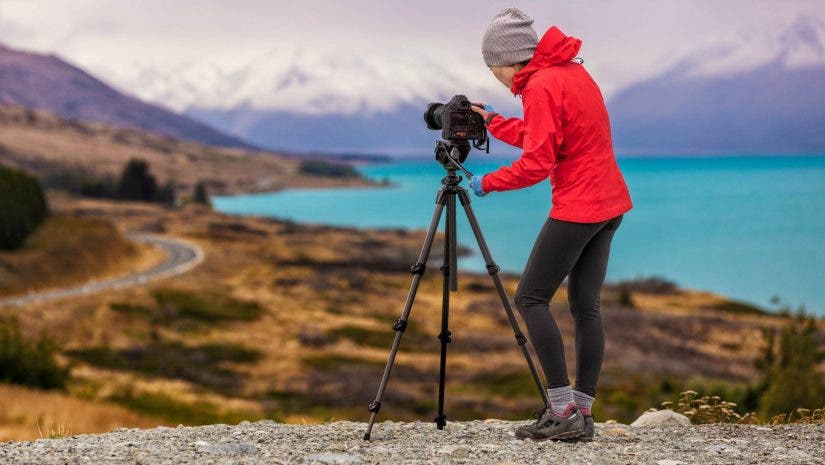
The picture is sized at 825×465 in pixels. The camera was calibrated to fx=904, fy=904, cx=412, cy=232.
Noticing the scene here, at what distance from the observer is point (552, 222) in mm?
6109

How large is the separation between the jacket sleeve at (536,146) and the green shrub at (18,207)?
68.8 meters

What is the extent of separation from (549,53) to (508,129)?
59cm

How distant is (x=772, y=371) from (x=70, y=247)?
2472 inches

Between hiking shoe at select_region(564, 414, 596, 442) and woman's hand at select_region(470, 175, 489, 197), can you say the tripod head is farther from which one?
hiking shoe at select_region(564, 414, 596, 442)

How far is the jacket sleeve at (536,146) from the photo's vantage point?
19.2 ft

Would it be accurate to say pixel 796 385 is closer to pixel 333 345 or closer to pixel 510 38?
pixel 510 38

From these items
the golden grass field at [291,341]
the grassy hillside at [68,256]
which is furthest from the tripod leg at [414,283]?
the grassy hillside at [68,256]

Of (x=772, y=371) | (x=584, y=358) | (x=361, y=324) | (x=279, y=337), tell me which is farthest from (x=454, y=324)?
(x=584, y=358)

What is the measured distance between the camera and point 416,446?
6.56m

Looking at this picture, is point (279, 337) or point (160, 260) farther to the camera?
point (160, 260)

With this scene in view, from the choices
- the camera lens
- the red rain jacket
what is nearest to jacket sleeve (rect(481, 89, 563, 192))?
the red rain jacket

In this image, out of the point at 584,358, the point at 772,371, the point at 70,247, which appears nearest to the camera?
the point at 584,358

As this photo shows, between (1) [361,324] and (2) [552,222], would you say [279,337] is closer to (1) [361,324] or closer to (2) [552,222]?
(1) [361,324]

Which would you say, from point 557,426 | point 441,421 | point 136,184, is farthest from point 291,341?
point 136,184
